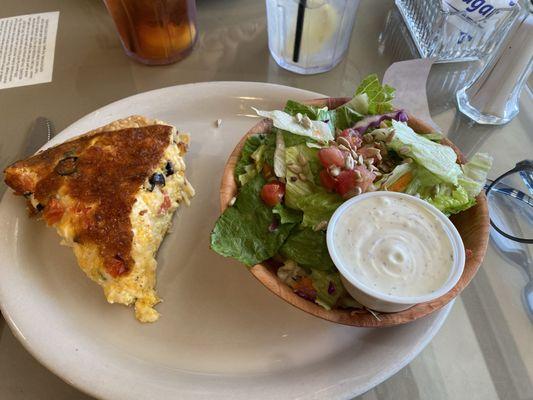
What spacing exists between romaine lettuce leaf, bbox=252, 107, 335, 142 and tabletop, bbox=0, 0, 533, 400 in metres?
0.73

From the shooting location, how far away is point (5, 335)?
4.83 feet

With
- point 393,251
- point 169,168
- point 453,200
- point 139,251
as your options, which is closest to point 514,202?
point 453,200

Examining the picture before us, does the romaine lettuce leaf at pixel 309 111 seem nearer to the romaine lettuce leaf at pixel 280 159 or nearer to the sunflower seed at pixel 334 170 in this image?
the romaine lettuce leaf at pixel 280 159

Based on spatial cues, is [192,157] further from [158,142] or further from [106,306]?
[106,306]

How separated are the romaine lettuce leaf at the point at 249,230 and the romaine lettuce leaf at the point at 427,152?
0.46 metres

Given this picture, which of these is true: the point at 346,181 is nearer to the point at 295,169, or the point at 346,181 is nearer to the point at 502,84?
the point at 295,169

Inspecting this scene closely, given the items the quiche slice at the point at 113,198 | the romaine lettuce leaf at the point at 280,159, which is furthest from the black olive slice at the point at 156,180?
the romaine lettuce leaf at the point at 280,159

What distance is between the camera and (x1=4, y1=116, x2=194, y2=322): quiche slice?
1.38 m

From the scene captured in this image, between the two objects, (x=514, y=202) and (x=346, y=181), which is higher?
(x=346, y=181)

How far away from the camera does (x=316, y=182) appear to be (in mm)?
1474

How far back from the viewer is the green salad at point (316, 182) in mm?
1362

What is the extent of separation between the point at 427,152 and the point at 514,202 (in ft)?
2.26

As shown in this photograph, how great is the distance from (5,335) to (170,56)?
149 centimetres

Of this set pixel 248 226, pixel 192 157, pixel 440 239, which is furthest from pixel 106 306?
pixel 440 239
